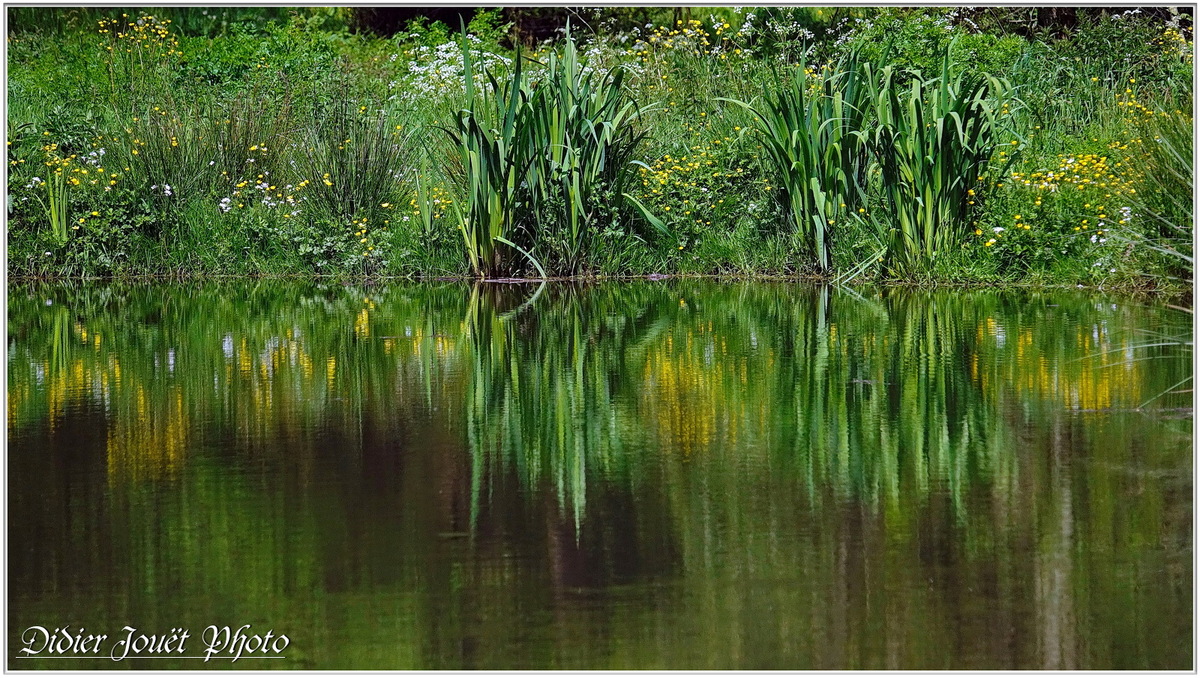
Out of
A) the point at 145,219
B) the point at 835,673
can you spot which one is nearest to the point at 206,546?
the point at 835,673

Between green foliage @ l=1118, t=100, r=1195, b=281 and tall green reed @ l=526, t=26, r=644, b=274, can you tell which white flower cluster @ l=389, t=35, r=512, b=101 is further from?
green foliage @ l=1118, t=100, r=1195, b=281

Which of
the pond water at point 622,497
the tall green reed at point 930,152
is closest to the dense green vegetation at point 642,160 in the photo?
the tall green reed at point 930,152

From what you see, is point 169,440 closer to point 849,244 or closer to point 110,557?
point 110,557

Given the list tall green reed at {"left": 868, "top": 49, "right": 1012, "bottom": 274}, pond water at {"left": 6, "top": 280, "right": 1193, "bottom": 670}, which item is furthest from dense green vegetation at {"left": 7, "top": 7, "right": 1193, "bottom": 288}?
pond water at {"left": 6, "top": 280, "right": 1193, "bottom": 670}

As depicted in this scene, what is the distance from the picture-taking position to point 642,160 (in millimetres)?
14344

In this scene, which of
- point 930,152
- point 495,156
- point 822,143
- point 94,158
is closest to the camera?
point 930,152

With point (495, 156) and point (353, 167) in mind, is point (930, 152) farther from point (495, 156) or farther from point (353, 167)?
point (353, 167)

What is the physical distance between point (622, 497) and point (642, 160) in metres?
9.59

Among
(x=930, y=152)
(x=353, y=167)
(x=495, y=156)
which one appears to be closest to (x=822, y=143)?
(x=930, y=152)

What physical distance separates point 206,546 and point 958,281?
8448 millimetres

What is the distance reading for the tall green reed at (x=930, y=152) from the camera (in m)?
11.3

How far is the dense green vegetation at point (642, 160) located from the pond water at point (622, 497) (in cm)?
272
